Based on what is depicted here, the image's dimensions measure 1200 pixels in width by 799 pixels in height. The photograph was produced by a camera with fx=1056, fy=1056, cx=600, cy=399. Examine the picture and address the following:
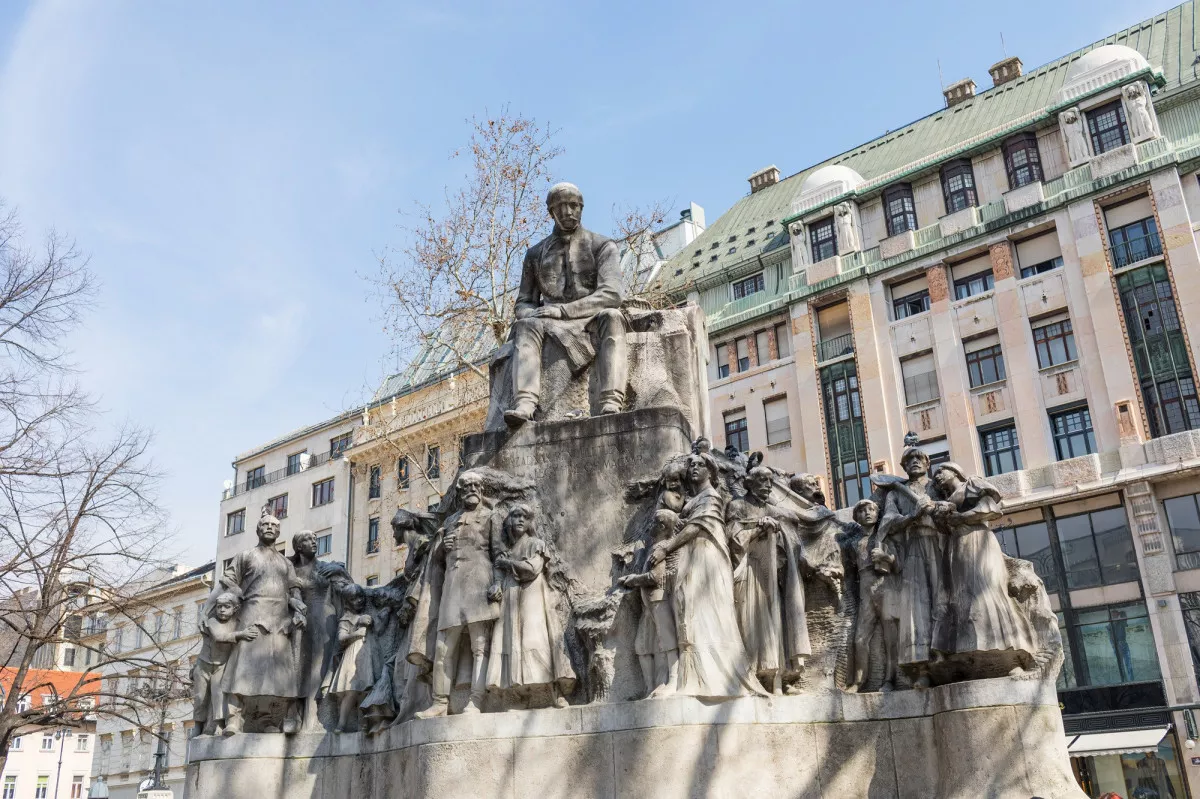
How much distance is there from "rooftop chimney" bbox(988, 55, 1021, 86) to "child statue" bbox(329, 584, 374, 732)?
42.8m

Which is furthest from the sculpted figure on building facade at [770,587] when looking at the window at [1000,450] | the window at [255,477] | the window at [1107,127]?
the window at [255,477]

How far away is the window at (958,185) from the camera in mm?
38031

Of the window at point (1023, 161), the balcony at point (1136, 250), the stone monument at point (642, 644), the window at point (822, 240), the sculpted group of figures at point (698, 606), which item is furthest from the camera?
the window at point (822, 240)

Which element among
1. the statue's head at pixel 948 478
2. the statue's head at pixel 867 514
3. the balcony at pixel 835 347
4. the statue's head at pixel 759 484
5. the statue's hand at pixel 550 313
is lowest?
the statue's head at pixel 867 514

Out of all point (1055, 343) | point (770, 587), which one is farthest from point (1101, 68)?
point (770, 587)

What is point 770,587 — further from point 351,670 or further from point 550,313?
point 550,313

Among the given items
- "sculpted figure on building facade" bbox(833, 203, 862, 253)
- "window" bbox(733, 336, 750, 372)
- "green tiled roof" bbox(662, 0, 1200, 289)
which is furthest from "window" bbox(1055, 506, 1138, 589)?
"green tiled roof" bbox(662, 0, 1200, 289)

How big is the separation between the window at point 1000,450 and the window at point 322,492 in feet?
→ 105

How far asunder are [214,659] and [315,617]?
2.96ft

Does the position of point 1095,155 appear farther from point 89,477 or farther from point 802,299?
point 89,477

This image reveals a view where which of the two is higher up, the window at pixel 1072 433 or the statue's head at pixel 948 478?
the window at pixel 1072 433

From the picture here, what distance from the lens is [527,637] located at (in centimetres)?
751

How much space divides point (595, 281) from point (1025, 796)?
241 inches

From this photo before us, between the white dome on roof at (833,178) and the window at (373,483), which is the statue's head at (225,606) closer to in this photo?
the white dome on roof at (833,178)
